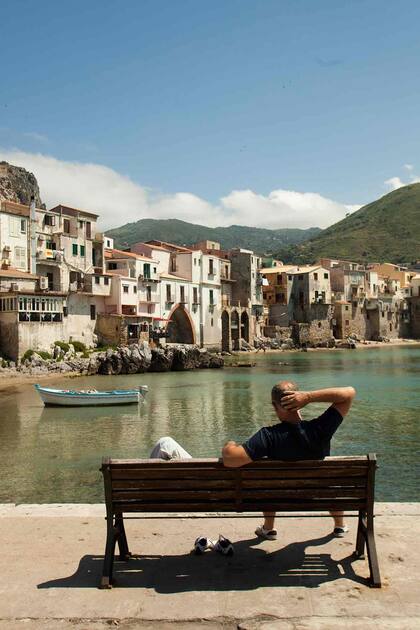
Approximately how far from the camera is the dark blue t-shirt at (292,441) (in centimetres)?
574

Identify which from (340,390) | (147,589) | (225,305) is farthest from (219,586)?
(225,305)

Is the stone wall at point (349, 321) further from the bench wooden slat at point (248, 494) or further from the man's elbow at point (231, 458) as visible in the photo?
the man's elbow at point (231, 458)

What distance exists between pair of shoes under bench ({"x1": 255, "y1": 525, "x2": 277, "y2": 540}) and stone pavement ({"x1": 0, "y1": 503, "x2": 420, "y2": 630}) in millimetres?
89

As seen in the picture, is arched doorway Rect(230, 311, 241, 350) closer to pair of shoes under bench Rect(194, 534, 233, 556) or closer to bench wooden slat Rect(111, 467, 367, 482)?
pair of shoes under bench Rect(194, 534, 233, 556)

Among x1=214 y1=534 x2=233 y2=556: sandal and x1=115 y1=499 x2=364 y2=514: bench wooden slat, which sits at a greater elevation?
x1=115 y1=499 x2=364 y2=514: bench wooden slat

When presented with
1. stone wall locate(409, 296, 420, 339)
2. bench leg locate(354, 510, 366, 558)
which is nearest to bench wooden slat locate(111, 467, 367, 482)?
bench leg locate(354, 510, 366, 558)

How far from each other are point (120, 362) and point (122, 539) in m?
49.9

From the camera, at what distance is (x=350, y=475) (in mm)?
5648

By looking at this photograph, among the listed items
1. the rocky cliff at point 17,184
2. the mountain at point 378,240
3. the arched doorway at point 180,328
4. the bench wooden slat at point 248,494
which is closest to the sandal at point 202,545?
A: the bench wooden slat at point 248,494

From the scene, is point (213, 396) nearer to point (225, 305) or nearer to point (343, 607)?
point (343, 607)

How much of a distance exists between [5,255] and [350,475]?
53.0 m

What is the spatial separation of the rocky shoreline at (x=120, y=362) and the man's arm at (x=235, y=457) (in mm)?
44541

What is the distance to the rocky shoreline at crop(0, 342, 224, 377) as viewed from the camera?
49.9 metres

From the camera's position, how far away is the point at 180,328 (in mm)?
77625
